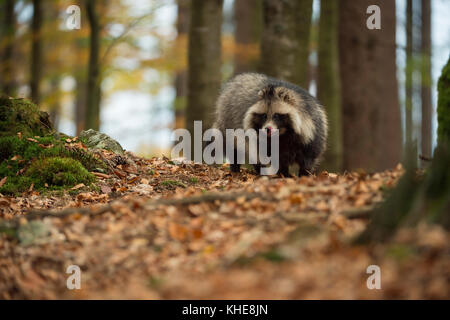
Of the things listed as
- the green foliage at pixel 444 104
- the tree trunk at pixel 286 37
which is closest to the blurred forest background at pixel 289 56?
the tree trunk at pixel 286 37

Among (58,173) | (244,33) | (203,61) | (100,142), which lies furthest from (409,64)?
(58,173)

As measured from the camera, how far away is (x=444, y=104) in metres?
5.35

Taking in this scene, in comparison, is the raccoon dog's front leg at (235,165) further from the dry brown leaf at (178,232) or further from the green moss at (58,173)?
the dry brown leaf at (178,232)

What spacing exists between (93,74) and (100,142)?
481 centimetres

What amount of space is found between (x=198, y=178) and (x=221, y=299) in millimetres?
4345

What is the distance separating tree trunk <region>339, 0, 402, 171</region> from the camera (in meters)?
12.5

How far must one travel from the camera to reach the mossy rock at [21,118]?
7730 millimetres

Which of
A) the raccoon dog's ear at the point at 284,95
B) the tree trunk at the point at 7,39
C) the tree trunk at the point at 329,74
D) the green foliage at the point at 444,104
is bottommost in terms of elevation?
the green foliage at the point at 444,104

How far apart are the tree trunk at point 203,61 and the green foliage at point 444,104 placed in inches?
219

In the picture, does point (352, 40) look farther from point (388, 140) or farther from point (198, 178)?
point (198, 178)

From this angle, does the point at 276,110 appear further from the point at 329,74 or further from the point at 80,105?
the point at 80,105

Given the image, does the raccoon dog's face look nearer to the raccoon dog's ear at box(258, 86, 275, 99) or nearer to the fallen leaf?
the raccoon dog's ear at box(258, 86, 275, 99)

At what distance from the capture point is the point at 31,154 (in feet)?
24.5

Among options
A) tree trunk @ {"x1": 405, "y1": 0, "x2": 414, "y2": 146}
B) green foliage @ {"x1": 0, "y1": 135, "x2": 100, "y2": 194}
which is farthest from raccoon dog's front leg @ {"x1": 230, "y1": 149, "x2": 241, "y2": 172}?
tree trunk @ {"x1": 405, "y1": 0, "x2": 414, "y2": 146}
